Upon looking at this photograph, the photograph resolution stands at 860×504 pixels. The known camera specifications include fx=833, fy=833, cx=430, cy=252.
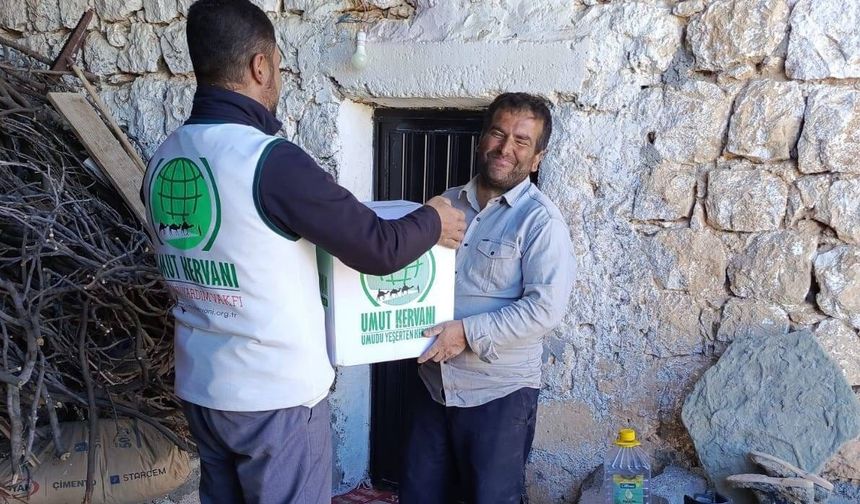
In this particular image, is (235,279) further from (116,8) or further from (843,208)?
(116,8)

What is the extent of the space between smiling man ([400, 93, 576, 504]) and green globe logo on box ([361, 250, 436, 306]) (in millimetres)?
267

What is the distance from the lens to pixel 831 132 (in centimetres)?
266

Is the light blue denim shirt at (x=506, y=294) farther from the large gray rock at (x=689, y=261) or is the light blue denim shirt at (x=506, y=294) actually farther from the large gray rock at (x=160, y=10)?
the large gray rock at (x=160, y=10)

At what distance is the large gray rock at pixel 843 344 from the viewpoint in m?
2.70

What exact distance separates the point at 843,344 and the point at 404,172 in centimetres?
185

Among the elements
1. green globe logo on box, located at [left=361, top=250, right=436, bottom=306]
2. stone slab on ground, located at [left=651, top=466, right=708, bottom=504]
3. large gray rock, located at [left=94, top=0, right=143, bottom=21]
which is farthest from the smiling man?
large gray rock, located at [left=94, top=0, right=143, bottom=21]

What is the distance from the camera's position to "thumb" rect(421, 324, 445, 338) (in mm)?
2294

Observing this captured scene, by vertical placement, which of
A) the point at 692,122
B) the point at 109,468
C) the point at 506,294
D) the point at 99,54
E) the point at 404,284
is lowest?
the point at 109,468

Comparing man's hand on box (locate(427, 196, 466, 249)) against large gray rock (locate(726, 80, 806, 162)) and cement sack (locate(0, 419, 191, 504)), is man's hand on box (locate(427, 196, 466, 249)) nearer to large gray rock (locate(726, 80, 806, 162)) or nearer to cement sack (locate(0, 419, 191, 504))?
large gray rock (locate(726, 80, 806, 162))

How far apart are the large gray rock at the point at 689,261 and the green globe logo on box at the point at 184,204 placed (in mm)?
1707

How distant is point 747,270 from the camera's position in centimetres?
282

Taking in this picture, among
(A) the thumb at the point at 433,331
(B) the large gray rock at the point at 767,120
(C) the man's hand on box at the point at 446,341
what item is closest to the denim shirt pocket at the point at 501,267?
(C) the man's hand on box at the point at 446,341

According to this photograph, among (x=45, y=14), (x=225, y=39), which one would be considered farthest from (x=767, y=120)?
(x=45, y=14)

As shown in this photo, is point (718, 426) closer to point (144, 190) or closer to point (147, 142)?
point (144, 190)
